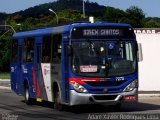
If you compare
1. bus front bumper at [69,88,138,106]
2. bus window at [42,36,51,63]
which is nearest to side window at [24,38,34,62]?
bus window at [42,36,51,63]

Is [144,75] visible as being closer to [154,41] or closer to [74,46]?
[154,41]

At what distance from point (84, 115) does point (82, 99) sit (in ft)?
1.64

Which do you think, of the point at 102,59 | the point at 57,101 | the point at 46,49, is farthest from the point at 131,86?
the point at 46,49

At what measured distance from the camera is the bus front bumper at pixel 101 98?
1808 centimetres

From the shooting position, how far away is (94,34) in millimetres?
18688

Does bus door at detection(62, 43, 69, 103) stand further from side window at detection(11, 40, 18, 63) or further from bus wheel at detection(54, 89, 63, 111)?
side window at detection(11, 40, 18, 63)

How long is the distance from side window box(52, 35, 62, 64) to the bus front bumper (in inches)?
66.9

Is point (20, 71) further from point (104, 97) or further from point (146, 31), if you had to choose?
point (146, 31)

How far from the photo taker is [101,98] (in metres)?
18.4

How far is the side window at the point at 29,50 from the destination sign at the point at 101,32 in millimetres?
4510

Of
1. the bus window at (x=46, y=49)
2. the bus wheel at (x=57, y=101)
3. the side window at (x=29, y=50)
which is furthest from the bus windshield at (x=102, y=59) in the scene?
the side window at (x=29, y=50)

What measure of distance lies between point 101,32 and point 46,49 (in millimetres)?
2824

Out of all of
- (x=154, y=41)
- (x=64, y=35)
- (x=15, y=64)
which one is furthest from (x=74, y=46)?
(x=154, y=41)

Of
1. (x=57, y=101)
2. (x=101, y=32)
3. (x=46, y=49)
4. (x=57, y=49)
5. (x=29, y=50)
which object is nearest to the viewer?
(x=101, y=32)
